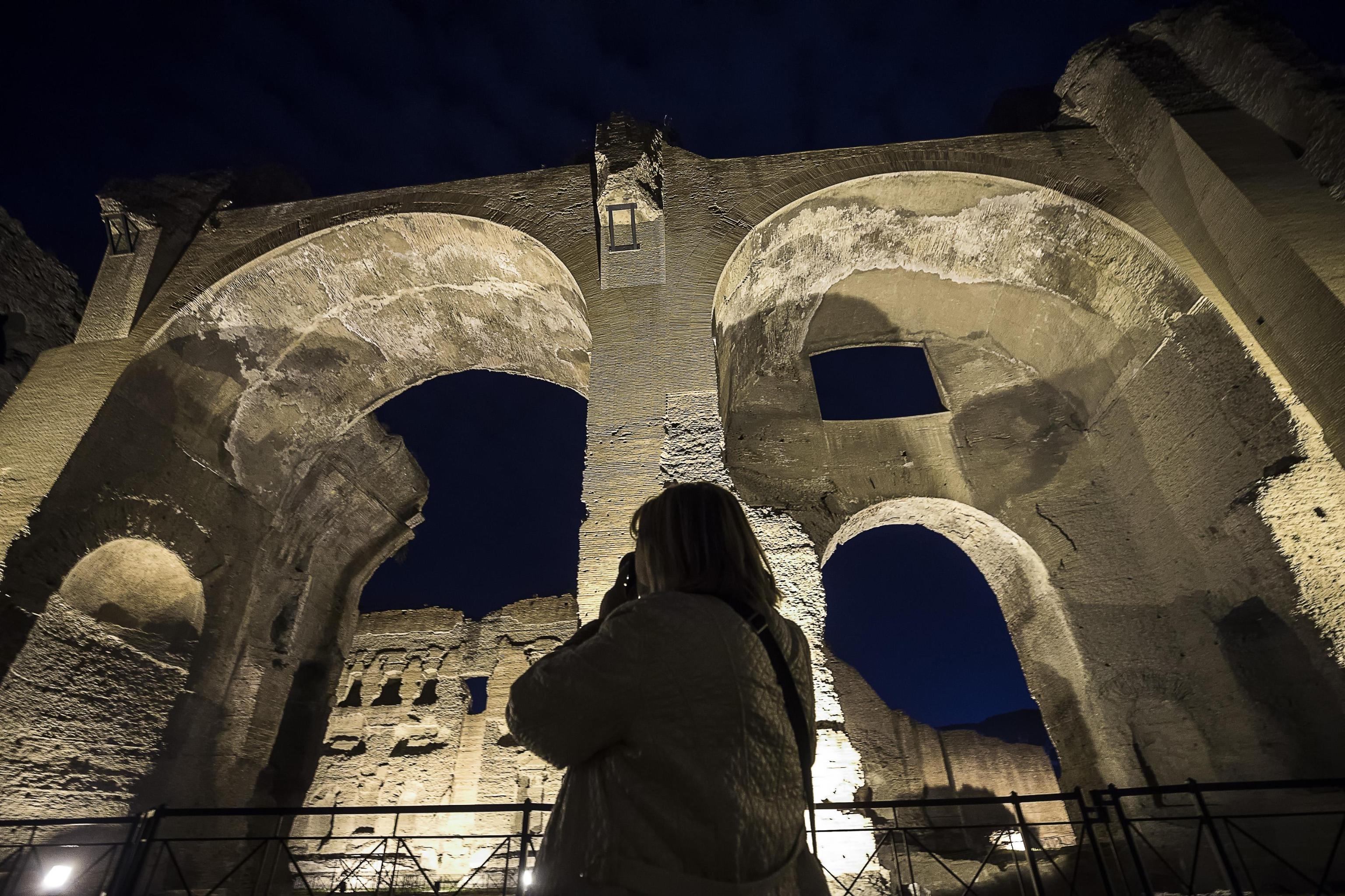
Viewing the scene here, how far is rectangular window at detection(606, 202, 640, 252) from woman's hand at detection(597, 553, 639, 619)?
18.2 ft

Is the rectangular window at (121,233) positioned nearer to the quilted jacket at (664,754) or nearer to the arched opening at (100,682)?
the arched opening at (100,682)

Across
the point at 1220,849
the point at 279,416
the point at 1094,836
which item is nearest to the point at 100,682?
the point at 279,416

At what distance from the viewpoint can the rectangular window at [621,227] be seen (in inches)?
273

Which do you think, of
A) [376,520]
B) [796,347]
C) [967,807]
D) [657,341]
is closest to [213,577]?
[376,520]

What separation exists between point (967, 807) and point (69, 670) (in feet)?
41.2

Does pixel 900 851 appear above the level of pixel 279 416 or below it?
below

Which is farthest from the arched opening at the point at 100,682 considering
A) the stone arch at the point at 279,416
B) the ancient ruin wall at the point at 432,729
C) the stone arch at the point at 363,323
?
the ancient ruin wall at the point at 432,729

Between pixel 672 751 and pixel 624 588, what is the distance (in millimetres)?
519

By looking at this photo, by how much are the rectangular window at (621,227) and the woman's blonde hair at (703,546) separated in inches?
219

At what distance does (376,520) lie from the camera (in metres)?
10.7

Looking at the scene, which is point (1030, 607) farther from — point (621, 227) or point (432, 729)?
point (432, 729)

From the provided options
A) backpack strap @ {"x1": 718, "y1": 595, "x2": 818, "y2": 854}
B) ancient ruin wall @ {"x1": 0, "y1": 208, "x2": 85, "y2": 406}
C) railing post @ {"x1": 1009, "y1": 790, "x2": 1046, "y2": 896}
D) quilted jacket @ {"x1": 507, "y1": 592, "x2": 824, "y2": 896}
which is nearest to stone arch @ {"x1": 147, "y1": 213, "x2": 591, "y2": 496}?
ancient ruin wall @ {"x1": 0, "y1": 208, "x2": 85, "y2": 406}

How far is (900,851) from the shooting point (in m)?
10.3

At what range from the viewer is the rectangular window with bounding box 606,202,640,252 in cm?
695
